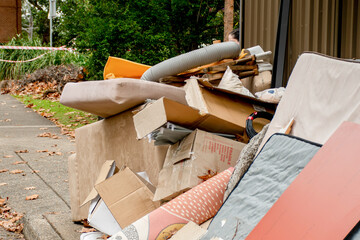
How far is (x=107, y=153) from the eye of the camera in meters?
3.87

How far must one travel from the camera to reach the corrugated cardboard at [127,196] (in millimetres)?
3113

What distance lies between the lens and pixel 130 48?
9406mm

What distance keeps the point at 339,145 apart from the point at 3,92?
14.7 m

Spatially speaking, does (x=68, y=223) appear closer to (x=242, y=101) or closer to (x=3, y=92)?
(x=242, y=101)

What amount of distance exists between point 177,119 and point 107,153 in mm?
923

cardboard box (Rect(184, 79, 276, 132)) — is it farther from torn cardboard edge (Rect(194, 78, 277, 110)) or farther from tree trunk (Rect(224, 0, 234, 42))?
tree trunk (Rect(224, 0, 234, 42))

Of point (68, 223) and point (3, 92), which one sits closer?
point (68, 223)

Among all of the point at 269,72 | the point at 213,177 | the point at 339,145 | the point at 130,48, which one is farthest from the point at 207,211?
the point at 130,48

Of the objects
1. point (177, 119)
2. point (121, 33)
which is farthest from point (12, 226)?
point (121, 33)

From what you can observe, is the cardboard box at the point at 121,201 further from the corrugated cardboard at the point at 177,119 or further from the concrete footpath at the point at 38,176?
the concrete footpath at the point at 38,176

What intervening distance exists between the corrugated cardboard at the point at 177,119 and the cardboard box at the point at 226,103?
0.06 metres

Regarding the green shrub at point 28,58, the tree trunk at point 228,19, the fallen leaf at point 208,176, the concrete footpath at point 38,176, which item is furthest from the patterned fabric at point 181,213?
the green shrub at point 28,58

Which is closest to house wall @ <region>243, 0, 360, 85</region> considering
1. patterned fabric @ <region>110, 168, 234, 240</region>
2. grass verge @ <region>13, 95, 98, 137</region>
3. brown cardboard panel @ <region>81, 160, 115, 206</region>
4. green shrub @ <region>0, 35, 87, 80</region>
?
brown cardboard panel @ <region>81, 160, 115, 206</region>

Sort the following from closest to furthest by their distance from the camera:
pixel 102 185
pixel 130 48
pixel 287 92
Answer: pixel 287 92 < pixel 102 185 < pixel 130 48
